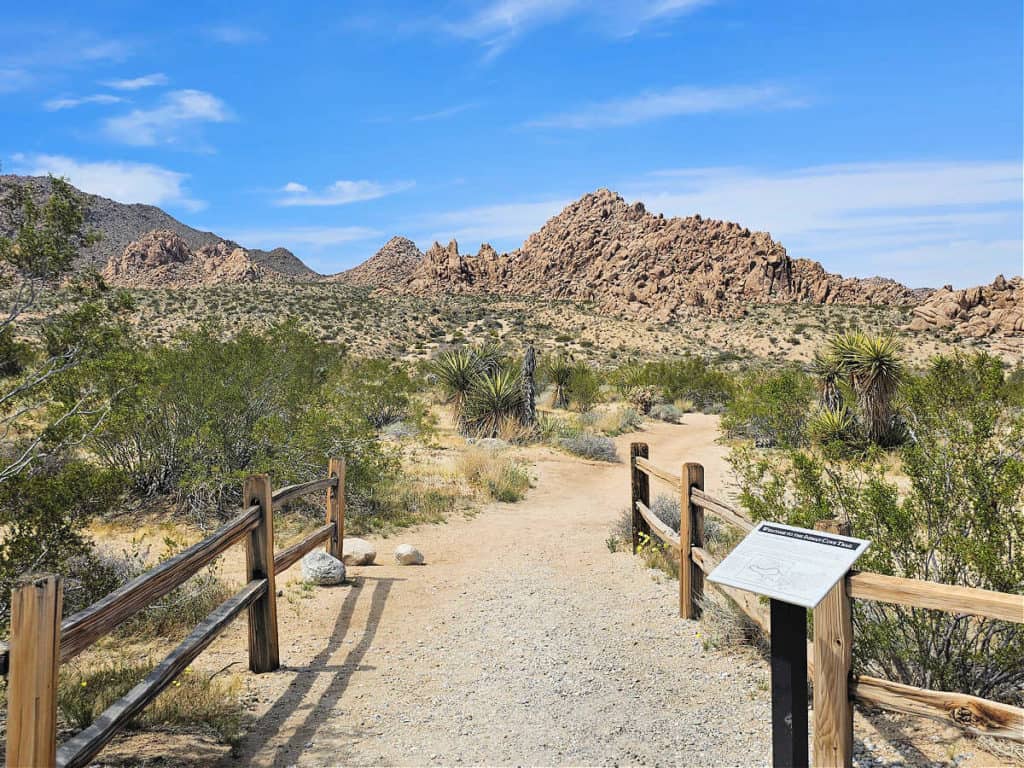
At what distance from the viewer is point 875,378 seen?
16078mm

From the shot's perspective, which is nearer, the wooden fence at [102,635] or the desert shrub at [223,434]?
the wooden fence at [102,635]

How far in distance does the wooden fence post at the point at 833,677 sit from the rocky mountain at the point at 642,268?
205 ft

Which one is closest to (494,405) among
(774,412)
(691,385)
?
(774,412)

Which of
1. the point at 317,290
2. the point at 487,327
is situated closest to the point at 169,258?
the point at 317,290

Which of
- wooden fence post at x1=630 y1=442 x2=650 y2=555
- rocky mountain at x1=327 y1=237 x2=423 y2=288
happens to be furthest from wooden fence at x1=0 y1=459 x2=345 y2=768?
rocky mountain at x1=327 y1=237 x2=423 y2=288

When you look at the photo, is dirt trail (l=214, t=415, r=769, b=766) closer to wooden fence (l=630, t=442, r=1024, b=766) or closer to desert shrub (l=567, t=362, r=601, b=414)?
wooden fence (l=630, t=442, r=1024, b=766)

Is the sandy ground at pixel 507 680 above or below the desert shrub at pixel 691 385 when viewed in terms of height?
below

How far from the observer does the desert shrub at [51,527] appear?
4613 mm

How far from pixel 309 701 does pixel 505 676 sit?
4.48ft

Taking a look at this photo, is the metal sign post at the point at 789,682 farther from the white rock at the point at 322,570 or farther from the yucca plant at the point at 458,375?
the yucca plant at the point at 458,375

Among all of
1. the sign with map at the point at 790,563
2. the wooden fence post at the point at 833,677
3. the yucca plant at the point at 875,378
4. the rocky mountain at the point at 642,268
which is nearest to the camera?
the sign with map at the point at 790,563

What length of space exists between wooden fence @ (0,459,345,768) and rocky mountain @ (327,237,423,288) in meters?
87.6

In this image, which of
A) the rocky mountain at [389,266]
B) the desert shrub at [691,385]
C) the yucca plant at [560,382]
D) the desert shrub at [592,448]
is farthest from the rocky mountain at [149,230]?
the desert shrub at [592,448]

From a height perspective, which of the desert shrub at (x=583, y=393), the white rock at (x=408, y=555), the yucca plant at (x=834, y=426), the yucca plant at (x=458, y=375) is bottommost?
the white rock at (x=408, y=555)
